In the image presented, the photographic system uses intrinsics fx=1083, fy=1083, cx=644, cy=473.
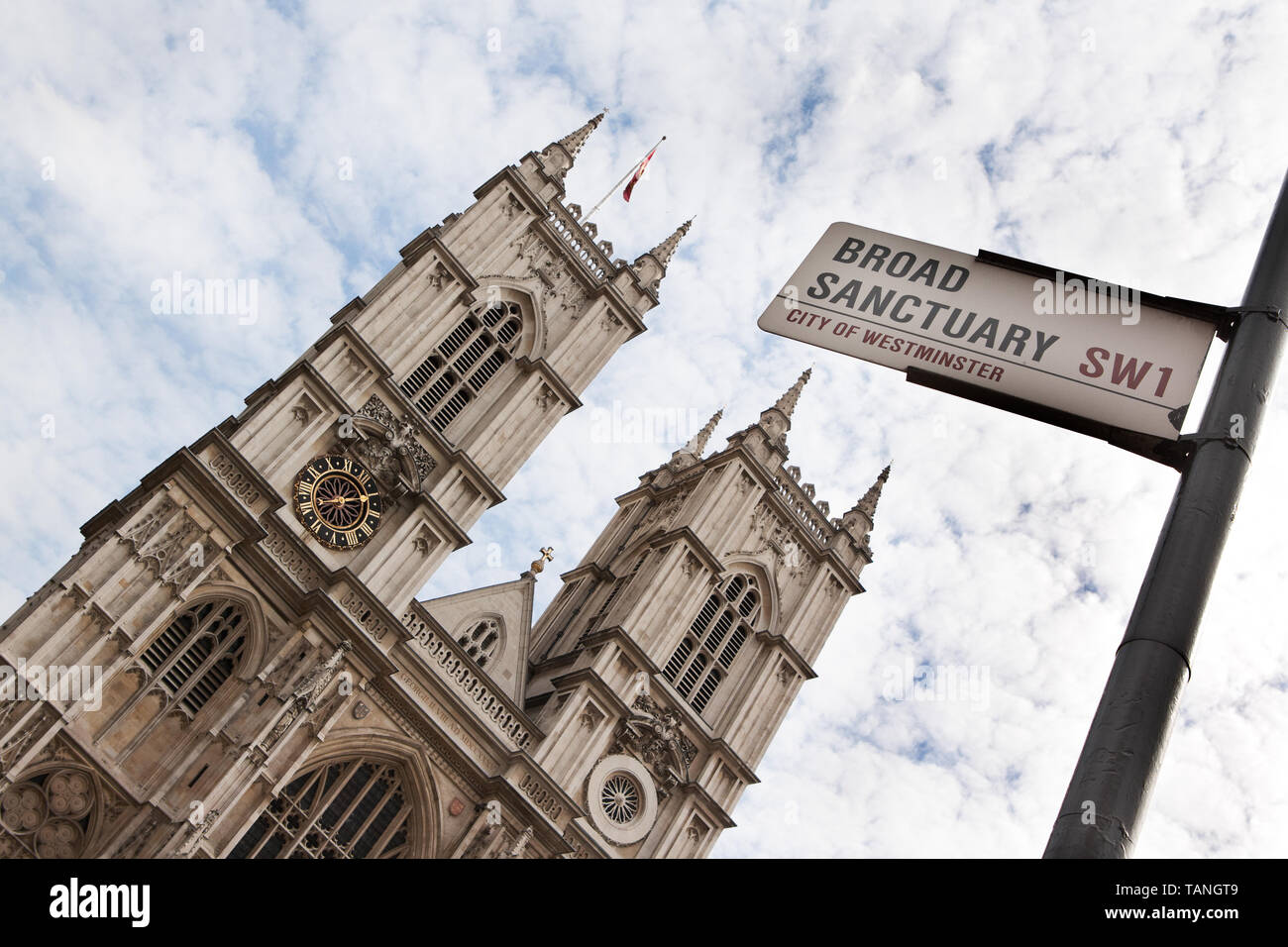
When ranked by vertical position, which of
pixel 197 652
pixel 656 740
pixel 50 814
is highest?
pixel 656 740

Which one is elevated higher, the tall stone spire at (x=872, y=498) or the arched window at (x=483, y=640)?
the tall stone spire at (x=872, y=498)

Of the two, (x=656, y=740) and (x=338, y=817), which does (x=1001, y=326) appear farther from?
(x=656, y=740)

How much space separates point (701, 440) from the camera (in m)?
43.0

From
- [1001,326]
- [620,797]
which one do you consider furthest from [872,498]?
[1001,326]

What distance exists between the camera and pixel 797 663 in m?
35.0

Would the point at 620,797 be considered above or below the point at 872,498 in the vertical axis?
below

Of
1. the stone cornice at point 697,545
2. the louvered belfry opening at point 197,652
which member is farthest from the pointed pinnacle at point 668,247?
the louvered belfry opening at point 197,652

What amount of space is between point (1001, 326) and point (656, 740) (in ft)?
88.3

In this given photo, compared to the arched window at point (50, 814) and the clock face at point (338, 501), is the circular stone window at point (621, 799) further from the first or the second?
the arched window at point (50, 814)

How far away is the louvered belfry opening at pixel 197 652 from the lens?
2362cm

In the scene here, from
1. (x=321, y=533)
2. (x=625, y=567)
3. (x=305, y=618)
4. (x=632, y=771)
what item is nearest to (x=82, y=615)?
(x=305, y=618)

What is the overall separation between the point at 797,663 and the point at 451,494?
42.0 ft

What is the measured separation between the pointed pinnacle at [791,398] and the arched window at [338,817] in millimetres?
20186
